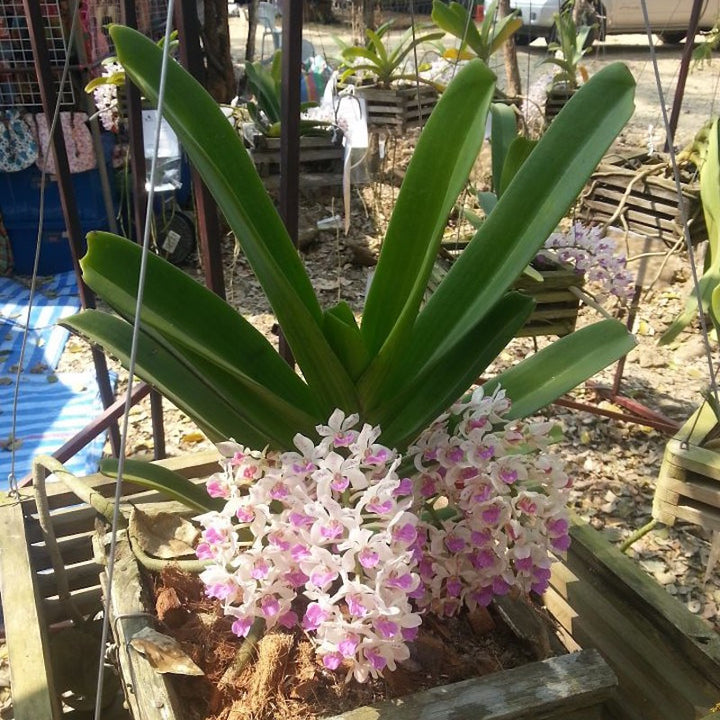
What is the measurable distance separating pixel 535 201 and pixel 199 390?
37 cm

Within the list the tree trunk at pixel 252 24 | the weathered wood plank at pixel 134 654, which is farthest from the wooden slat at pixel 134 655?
the tree trunk at pixel 252 24

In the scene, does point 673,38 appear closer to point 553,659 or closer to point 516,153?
point 516,153

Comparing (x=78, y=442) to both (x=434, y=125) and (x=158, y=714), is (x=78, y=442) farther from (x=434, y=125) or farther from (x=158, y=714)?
(x=434, y=125)

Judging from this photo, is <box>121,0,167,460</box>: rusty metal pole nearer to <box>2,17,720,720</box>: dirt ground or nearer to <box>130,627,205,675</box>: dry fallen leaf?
<box>130,627,205,675</box>: dry fallen leaf

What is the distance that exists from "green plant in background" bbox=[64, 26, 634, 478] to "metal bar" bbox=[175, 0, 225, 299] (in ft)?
0.93

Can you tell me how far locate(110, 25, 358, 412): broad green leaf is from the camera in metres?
0.63

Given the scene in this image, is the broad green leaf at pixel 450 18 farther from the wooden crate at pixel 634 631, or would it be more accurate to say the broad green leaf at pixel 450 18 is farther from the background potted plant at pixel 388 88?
the wooden crate at pixel 634 631

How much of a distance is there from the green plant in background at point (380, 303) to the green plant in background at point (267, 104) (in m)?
2.92

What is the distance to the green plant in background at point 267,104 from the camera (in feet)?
11.5

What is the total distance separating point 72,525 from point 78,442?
0.30 meters

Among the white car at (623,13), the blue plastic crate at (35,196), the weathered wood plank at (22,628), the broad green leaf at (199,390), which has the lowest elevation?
the blue plastic crate at (35,196)

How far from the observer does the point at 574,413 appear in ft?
8.05

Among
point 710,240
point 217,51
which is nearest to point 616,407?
point 710,240

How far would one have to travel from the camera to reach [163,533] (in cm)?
85
